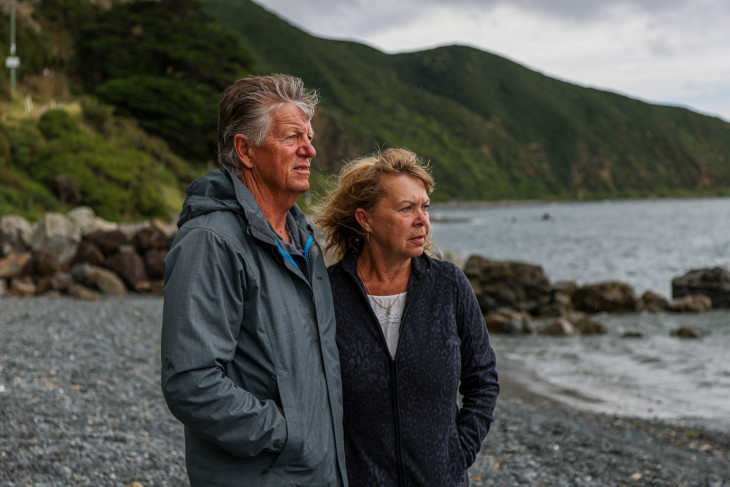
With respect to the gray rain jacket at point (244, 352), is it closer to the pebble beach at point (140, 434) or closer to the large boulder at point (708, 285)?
the pebble beach at point (140, 434)

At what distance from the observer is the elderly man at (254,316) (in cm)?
203

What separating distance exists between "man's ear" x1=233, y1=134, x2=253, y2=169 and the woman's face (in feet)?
2.01

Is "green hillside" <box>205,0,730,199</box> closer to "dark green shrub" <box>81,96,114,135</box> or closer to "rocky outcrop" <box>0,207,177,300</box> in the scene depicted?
"dark green shrub" <box>81,96,114,135</box>

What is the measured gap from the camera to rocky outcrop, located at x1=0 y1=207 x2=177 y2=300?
14.8 metres

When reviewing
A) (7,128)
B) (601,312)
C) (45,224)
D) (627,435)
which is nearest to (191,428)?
(627,435)

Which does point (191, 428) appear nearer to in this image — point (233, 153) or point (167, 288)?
point (167, 288)

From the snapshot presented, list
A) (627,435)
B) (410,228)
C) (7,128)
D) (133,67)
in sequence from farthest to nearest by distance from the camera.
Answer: (133,67)
(7,128)
(627,435)
(410,228)

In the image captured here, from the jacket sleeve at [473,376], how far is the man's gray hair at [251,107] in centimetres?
99

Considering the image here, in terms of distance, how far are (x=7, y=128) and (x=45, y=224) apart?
1026cm

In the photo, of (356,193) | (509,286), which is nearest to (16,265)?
(509,286)

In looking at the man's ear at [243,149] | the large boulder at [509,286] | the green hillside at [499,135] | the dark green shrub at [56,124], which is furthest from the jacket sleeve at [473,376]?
the green hillside at [499,135]

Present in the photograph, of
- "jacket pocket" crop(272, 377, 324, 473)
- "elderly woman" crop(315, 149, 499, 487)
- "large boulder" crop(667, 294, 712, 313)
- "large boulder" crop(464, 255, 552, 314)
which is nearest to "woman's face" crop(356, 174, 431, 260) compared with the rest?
"elderly woman" crop(315, 149, 499, 487)

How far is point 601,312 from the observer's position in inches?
811

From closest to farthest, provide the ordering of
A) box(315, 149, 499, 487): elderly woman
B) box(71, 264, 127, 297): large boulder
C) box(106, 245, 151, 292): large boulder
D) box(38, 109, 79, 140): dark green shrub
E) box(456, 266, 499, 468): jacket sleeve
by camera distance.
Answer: box(315, 149, 499, 487): elderly woman → box(456, 266, 499, 468): jacket sleeve → box(71, 264, 127, 297): large boulder → box(106, 245, 151, 292): large boulder → box(38, 109, 79, 140): dark green shrub
